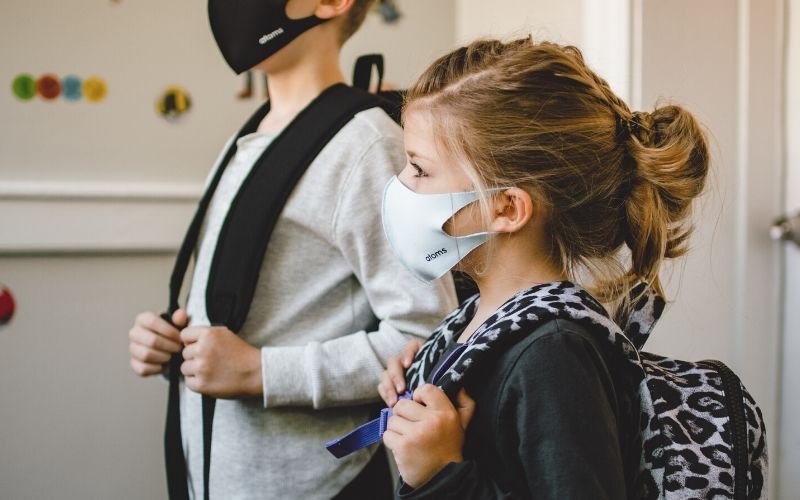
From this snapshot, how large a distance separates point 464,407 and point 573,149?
0.90ft

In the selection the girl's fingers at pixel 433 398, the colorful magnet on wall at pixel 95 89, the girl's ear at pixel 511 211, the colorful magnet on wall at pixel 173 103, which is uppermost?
the colorful magnet on wall at pixel 95 89

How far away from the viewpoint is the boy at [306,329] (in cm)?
93

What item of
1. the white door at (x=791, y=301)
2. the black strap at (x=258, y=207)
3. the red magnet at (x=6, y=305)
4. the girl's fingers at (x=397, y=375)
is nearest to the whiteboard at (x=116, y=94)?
the red magnet at (x=6, y=305)

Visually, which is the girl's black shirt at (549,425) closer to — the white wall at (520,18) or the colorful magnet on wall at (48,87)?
the white wall at (520,18)

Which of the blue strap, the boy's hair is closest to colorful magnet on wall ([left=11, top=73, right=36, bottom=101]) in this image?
the boy's hair

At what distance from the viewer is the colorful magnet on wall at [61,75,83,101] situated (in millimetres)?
Answer: 1389

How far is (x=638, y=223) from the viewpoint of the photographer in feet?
2.52

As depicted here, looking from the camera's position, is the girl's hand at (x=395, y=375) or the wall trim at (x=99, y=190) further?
the wall trim at (x=99, y=190)

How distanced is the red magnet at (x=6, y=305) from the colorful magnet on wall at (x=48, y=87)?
14.1 inches

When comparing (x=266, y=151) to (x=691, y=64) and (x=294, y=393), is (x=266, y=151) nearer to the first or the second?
(x=294, y=393)

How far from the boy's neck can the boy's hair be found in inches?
1.3

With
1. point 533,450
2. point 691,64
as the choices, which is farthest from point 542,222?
point 691,64

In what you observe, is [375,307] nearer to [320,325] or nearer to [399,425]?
[320,325]

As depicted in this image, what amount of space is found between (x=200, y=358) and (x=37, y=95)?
0.75 m
